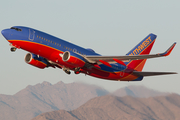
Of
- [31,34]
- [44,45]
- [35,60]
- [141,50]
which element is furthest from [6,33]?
[141,50]

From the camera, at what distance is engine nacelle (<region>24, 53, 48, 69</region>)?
5222 cm

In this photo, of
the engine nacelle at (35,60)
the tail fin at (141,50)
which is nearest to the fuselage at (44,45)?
the engine nacelle at (35,60)

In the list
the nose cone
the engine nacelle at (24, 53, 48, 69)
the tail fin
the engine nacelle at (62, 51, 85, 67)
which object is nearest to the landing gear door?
the nose cone

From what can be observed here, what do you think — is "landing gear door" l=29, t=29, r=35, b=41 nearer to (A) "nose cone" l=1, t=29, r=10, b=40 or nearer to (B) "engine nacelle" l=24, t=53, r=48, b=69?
(A) "nose cone" l=1, t=29, r=10, b=40

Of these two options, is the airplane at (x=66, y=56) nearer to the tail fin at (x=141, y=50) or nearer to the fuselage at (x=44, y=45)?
the fuselage at (x=44, y=45)

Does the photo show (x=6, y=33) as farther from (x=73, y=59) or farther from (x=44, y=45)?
(x=73, y=59)

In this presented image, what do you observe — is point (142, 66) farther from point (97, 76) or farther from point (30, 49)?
→ point (30, 49)

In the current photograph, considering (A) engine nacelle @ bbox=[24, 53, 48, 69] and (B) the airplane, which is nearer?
(B) the airplane

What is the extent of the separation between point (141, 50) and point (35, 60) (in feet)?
76.0

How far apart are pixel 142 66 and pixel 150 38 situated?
645cm

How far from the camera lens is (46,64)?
53812mm

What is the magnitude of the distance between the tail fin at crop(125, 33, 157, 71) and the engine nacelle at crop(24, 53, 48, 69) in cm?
1778

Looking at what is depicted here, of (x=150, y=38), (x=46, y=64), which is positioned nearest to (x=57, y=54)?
(x=46, y=64)

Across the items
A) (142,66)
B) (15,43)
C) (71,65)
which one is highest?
(15,43)
